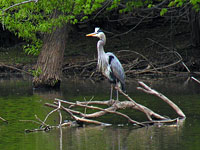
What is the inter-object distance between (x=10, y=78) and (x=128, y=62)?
14.7 feet

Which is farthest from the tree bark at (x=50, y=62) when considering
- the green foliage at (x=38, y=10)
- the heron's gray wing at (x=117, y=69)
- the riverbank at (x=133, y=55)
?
the heron's gray wing at (x=117, y=69)

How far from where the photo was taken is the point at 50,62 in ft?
61.0

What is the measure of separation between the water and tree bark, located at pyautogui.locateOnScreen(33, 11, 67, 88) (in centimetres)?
208

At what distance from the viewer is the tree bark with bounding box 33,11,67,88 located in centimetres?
1862

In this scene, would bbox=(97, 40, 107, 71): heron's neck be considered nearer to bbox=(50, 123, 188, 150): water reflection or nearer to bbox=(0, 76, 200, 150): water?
bbox=(0, 76, 200, 150): water

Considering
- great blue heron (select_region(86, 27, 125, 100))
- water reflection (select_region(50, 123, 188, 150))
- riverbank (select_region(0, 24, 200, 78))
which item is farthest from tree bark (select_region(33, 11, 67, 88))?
water reflection (select_region(50, 123, 188, 150))

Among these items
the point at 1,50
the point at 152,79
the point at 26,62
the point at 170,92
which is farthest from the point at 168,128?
the point at 1,50

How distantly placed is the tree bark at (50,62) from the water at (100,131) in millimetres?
2076

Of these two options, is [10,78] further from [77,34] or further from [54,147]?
[54,147]

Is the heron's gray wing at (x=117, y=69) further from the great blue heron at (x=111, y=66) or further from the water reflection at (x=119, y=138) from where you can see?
the water reflection at (x=119, y=138)

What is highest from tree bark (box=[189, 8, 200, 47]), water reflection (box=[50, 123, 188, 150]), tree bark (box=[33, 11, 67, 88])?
tree bark (box=[189, 8, 200, 47])

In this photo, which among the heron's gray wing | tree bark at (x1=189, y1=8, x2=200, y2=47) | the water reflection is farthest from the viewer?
tree bark at (x1=189, y1=8, x2=200, y2=47)

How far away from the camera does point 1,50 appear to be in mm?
28844

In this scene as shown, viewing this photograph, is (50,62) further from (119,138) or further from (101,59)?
(119,138)
